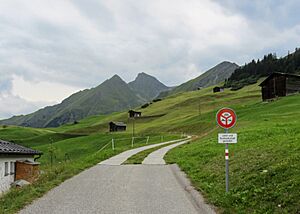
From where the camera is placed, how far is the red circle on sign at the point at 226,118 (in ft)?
35.2

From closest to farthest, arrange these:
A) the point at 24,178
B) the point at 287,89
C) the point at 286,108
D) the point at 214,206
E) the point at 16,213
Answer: the point at 16,213
the point at 214,206
the point at 24,178
the point at 286,108
the point at 287,89

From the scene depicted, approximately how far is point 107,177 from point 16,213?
22.9 feet

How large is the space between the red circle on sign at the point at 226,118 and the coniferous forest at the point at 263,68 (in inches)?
5171

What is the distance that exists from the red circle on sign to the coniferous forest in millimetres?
131336

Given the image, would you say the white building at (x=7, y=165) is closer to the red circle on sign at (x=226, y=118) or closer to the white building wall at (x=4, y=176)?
the white building wall at (x=4, y=176)

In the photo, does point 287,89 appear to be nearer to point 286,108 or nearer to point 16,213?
point 286,108

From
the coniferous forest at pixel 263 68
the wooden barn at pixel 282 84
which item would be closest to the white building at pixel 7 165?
the wooden barn at pixel 282 84

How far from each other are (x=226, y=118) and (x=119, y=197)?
389 cm

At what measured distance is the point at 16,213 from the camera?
8383mm

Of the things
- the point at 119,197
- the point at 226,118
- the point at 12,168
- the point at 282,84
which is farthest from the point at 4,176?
the point at 282,84

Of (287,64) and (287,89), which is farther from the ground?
(287,64)

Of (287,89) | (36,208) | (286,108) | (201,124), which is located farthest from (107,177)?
(287,89)

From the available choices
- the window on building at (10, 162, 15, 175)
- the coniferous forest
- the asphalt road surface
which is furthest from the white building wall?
the coniferous forest

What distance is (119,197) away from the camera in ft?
34.3
